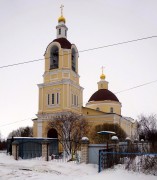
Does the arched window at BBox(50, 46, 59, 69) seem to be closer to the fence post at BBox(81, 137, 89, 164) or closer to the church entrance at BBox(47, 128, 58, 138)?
the church entrance at BBox(47, 128, 58, 138)

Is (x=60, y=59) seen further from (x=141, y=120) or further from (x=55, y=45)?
(x=141, y=120)

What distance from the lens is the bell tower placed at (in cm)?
3457

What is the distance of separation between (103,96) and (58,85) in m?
12.3

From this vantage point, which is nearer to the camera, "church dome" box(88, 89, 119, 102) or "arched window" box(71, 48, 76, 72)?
"arched window" box(71, 48, 76, 72)

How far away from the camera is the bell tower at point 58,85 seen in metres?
34.6

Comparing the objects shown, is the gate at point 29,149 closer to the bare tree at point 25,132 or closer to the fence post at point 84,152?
the fence post at point 84,152

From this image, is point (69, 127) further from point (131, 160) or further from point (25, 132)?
point (25, 132)

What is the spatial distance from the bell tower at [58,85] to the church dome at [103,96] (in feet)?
27.9

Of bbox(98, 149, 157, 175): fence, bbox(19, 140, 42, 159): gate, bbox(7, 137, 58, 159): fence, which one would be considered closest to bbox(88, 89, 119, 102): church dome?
bbox(7, 137, 58, 159): fence

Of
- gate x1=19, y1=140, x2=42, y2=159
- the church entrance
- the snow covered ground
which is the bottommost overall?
the snow covered ground

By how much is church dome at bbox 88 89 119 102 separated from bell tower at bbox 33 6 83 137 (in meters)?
8.51

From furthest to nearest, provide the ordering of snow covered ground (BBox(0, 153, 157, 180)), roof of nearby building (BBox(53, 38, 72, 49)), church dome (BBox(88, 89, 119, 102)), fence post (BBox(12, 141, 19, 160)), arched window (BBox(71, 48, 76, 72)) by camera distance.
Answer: church dome (BBox(88, 89, 119, 102)) → arched window (BBox(71, 48, 76, 72)) → roof of nearby building (BBox(53, 38, 72, 49)) → fence post (BBox(12, 141, 19, 160)) → snow covered ground (BBox(0, 153, 157, 180))

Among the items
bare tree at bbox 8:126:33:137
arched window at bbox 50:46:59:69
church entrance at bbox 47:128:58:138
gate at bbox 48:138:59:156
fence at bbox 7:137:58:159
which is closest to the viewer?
fence at bbox 7:137:58:159

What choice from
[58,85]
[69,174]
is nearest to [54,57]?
[58,85]
